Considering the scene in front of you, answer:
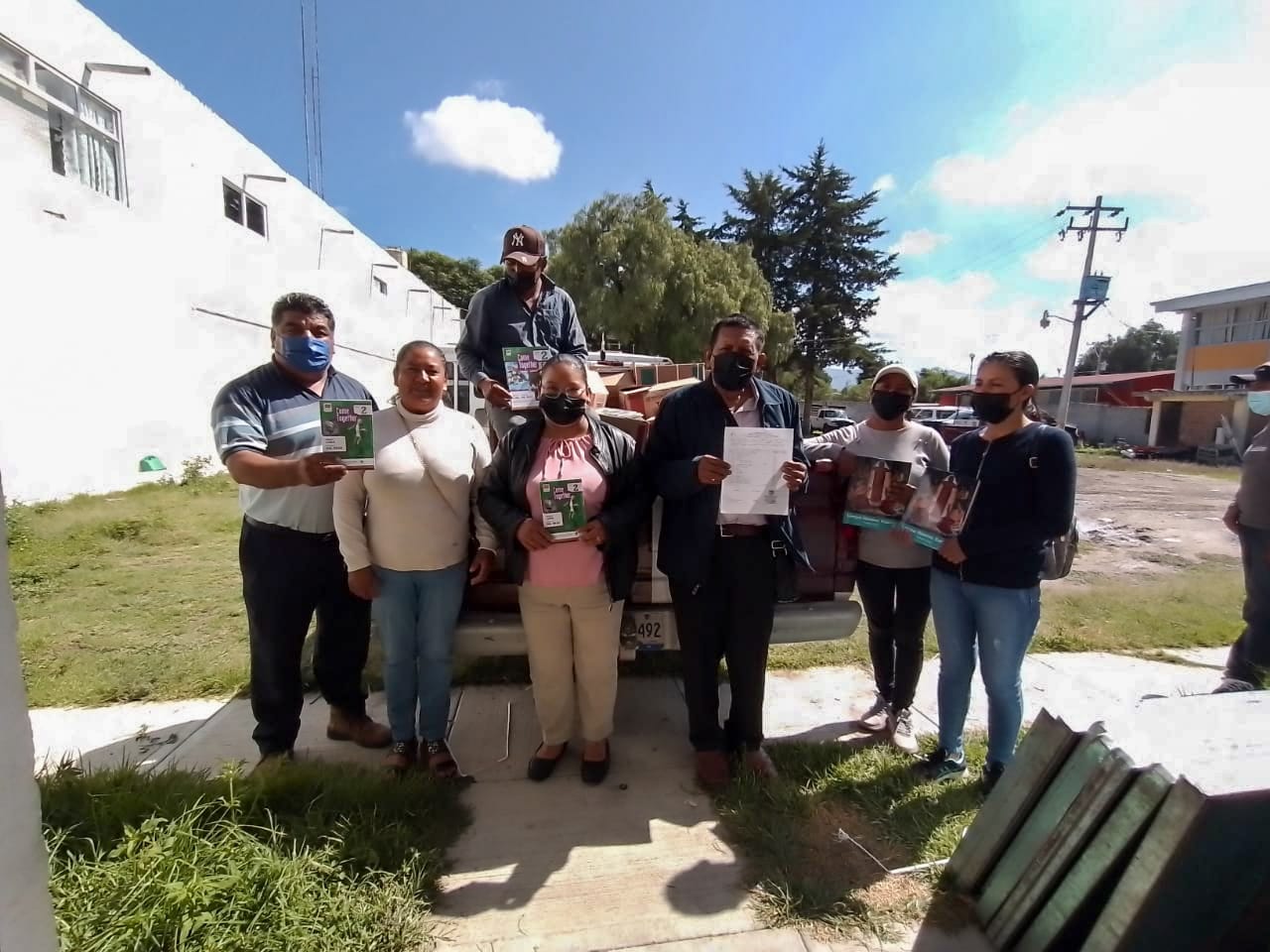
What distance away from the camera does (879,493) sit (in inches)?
108

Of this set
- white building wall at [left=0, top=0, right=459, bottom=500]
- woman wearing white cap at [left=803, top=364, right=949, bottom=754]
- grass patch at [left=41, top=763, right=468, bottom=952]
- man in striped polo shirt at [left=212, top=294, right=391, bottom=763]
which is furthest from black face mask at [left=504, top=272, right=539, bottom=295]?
white building wall at [left=0, top=0, right=459, bottom=500]

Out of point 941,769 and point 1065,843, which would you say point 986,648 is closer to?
point 941,769

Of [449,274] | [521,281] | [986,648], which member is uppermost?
[449,274]

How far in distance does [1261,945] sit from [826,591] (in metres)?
1.79

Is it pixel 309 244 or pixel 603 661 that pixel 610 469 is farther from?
pixel 309 244

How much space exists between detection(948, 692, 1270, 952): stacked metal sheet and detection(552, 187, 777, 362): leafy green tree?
19.3 m

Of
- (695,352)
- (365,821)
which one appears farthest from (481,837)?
(695,352)

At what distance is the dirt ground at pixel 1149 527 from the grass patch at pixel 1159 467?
2.63 metres

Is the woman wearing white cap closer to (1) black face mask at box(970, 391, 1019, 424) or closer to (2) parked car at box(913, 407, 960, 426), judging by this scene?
(1) black face mask at box(970, 391, 1019, 424)

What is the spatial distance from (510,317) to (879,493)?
2.22 metres

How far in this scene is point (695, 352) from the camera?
21453mm

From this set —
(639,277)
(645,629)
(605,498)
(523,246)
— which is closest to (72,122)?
(523,246)

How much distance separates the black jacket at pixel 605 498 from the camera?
8.72 feet

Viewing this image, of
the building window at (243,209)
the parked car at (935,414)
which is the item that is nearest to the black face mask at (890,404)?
the building window at (243,209)
